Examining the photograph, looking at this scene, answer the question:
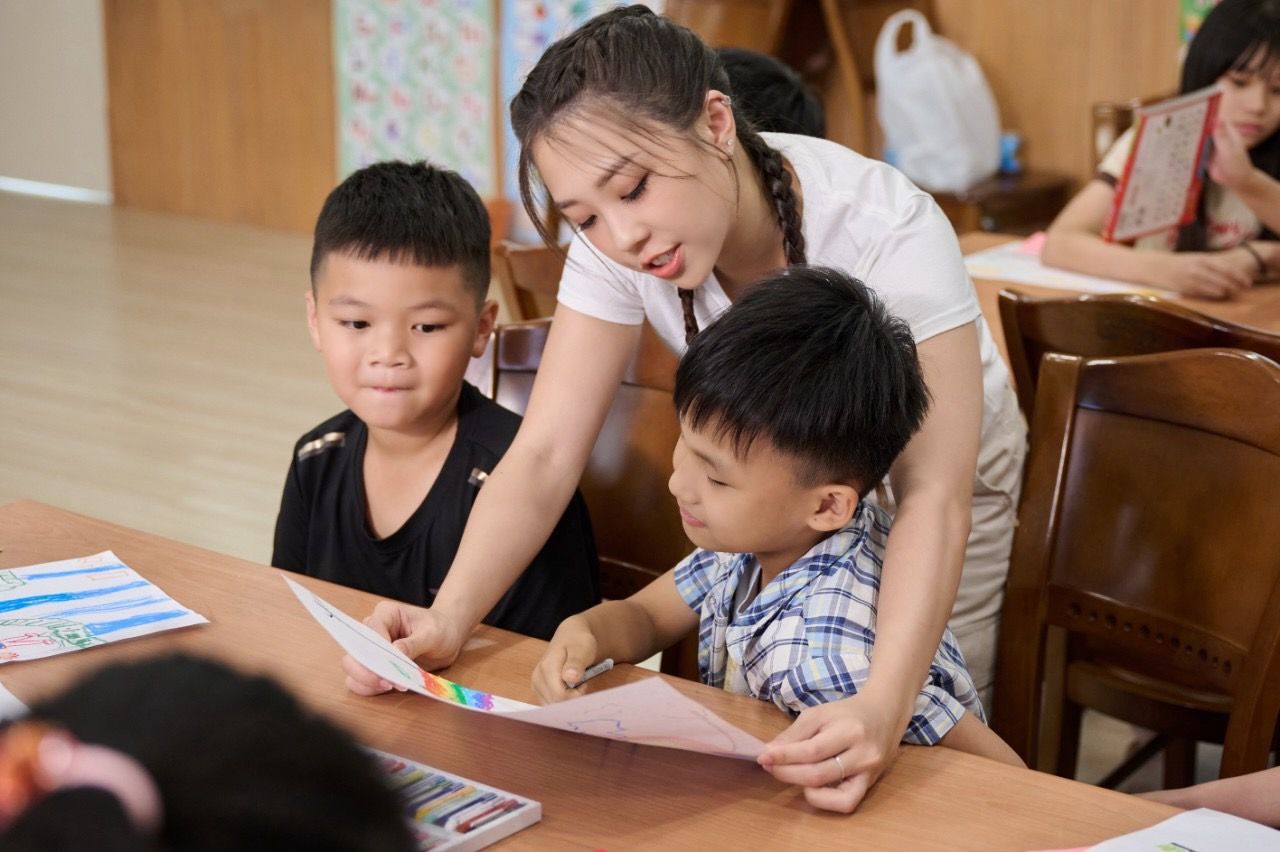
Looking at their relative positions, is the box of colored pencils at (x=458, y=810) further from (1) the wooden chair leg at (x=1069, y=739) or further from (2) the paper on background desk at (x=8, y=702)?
(1) the wooden chair leg at (x=1069, y=739)

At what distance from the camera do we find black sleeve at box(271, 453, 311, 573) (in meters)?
1.63

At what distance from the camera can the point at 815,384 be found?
1.11 meters

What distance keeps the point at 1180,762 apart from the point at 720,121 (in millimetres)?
1176

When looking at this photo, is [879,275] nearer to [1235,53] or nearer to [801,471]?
[801,471]

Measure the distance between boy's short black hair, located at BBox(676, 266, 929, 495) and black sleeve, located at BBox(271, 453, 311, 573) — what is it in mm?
655

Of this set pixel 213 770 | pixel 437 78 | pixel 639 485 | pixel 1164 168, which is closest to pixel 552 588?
pixel 639 485

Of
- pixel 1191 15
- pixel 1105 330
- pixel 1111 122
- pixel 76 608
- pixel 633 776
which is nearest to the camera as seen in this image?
pixel 633 776

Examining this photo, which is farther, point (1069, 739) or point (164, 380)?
point (164, 380)

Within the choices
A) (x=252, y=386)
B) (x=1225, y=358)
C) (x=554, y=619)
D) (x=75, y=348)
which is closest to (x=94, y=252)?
(x=75, y=348)

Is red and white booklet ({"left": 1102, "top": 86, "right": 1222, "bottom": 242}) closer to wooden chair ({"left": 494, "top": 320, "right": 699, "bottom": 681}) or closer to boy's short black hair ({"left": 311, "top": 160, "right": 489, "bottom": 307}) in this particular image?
wooden chair ({"left": 494, "top": 320, "right": 699, "bottom": 681})

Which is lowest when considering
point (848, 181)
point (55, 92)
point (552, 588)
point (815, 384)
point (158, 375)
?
point (158, 375)

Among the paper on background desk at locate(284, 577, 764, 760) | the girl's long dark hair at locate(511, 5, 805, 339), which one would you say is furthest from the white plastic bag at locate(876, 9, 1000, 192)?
the paper on background desk at locate(284, 577, 764, 760)

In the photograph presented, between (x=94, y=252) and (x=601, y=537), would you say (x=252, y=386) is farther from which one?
(x=601, y=537)

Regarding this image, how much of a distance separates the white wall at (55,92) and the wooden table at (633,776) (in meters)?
7.14
